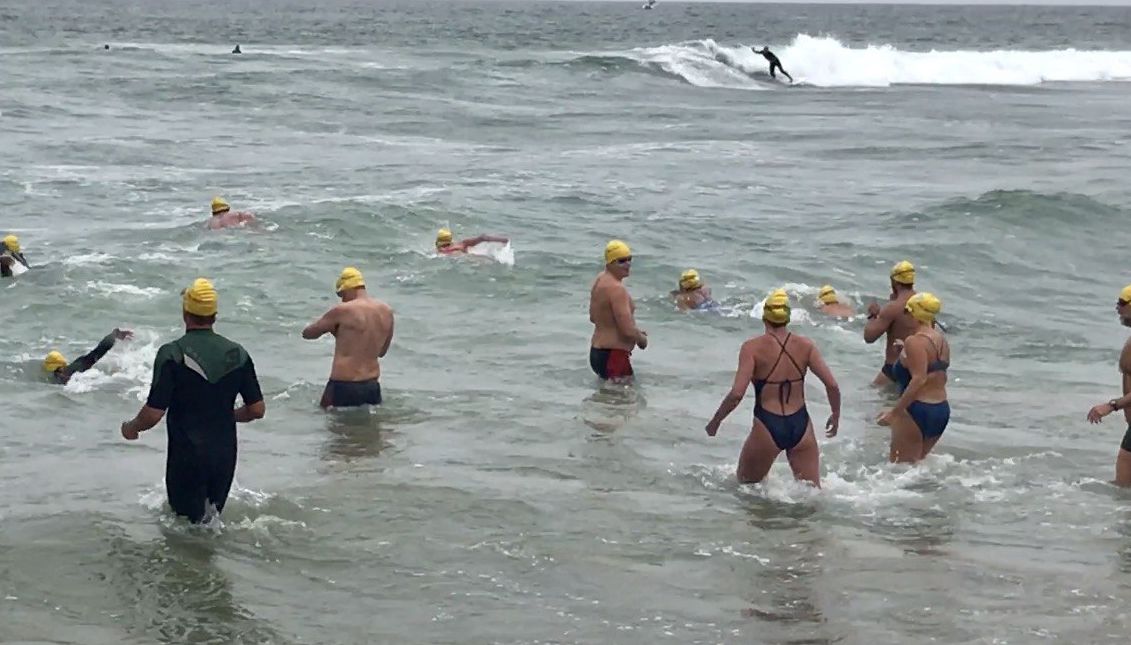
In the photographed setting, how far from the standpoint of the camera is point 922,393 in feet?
33.8

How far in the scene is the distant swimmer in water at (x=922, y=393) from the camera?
1010cm

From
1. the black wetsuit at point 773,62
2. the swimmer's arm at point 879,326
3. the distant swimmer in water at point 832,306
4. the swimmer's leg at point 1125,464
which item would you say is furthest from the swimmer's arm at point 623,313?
the black wetsuit at point 773,62

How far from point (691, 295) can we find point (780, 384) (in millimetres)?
7409

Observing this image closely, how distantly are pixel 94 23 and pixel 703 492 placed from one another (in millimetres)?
84332

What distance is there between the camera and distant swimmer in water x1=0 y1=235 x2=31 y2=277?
57.8 ft

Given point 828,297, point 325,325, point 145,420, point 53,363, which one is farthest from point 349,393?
point 828,297

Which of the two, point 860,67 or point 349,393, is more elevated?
point 860,67

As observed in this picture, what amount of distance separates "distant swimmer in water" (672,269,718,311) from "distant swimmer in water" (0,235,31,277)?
7.91 meters

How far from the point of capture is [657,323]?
53.7 feet

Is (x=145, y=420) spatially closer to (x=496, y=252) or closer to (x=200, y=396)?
(x=200, y=396)

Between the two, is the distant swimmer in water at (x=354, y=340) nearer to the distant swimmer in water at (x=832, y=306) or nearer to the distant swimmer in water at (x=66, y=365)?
the distant swimmer in water at (x=66, y=365)

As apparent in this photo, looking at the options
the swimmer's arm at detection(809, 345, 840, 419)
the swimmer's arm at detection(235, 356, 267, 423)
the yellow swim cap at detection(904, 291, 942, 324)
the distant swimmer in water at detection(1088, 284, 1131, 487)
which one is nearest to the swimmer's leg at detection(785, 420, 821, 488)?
the swimmer's arm at detection(809, 345, 840, 419)

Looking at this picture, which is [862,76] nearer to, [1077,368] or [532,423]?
[1077,368]

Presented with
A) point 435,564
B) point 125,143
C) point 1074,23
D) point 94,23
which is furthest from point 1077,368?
point 1074,23
